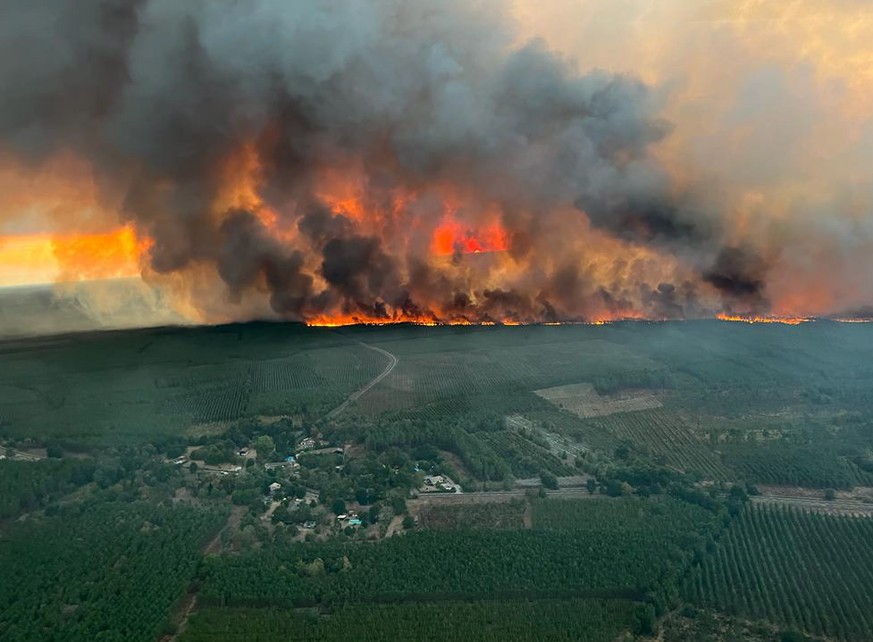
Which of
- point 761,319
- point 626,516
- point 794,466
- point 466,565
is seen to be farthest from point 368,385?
point 761,319

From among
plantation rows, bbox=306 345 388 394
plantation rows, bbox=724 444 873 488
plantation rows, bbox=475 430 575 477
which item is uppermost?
plantation rows, bbox=724 444 873 488

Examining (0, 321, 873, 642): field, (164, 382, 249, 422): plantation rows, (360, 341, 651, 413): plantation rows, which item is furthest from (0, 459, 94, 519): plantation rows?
(360, 341, 651, 413): plantation rows

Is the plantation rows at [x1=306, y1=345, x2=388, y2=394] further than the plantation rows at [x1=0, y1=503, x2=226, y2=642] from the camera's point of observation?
Yes

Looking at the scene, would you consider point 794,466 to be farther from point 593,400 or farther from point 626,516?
point 593,400

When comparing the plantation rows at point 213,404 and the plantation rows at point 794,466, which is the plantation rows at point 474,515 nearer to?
the plantation rows at point 794,466

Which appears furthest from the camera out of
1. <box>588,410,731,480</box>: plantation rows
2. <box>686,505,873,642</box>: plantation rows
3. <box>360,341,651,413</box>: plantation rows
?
<box>360,341,651,413</box>: plantation rows

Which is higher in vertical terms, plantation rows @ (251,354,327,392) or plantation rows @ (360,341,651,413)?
plantation rows @ (360,341,651,413)

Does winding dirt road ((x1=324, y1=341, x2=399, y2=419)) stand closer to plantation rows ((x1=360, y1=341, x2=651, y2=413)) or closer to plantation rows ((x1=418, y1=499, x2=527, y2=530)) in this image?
plantation rows ((x1=360, y1=341, x2=651, y2=413))
